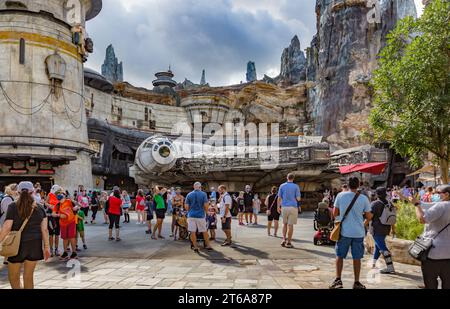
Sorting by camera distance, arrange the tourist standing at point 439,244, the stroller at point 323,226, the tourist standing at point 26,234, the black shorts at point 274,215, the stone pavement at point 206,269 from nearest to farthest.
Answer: the tourist standing at point 439,244
the tourist standing at point 26,234
the stone pavement at point 206,269
the stroller at point 323,226
the black shorts at point 274,215

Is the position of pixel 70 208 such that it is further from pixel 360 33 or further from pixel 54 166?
pixel 360 33

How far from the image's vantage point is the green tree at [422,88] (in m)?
11.1

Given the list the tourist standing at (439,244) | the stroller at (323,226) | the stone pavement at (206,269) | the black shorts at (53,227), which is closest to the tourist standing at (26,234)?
the stone pavement at (206,269)

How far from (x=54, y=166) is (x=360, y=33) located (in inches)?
1635

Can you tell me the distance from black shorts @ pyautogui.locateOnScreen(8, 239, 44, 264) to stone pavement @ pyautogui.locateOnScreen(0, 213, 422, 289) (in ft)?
3.30

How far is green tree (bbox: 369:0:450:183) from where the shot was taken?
11148 millimetres

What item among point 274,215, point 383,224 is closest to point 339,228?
point 383,224

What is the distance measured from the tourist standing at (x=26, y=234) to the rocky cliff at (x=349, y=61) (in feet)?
135

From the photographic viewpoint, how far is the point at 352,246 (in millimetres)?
4934

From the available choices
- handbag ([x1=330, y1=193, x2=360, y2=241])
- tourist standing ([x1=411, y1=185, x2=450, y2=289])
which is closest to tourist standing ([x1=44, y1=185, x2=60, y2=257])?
handbag ([x1=330, y1=193, x2=360, y2=241])

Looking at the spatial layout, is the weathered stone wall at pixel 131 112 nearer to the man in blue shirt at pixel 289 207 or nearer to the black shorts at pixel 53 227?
the black shorts at pixel 53 227

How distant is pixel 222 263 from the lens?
6668mm

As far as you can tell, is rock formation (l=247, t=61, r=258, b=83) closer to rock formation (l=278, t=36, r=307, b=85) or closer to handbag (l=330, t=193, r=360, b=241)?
rock formation (l=278, t=36, r=307, b=85)
